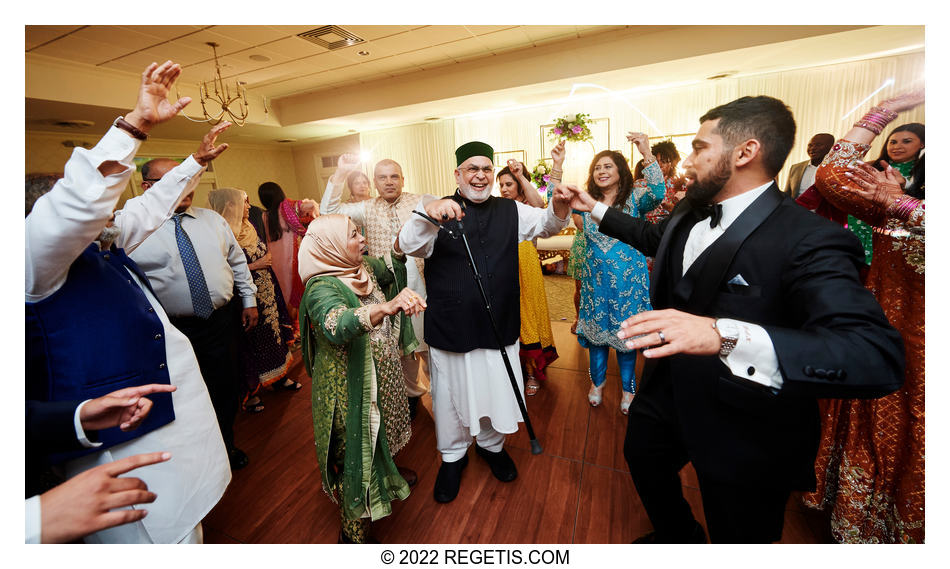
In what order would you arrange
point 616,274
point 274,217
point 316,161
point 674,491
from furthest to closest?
point 316,161 → point 274,217 → point 616,274 → point 674,491

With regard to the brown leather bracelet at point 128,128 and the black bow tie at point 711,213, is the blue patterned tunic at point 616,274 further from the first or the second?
the brown leather bracelet at point 128,128

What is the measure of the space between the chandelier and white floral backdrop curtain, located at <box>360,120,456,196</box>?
Answer: 313 cm

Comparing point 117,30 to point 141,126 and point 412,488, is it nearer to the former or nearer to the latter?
point 141,126

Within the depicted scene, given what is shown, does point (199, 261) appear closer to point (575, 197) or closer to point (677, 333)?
point (575, 197)

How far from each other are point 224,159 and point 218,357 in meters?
8.22

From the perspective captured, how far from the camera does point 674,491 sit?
1417mm

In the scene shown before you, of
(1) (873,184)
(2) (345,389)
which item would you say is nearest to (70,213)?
(2) (345,389)

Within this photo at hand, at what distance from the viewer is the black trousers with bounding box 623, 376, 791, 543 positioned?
1158 millimetres

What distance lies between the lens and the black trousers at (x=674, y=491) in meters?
1.16

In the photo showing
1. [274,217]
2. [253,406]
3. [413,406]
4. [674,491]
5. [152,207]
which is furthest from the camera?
[274,217]

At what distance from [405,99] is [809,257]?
6.42 meters

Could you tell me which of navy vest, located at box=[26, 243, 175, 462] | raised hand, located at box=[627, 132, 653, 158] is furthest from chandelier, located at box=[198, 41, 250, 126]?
raised hand, located at box=[627, 132, 653, 158]

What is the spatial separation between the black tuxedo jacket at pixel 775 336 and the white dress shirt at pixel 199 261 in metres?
2.07

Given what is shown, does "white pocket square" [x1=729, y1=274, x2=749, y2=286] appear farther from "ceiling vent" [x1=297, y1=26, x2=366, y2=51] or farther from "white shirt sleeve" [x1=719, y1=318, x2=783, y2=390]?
"ceiling vent" [x1=297, y1=26, x2=366, y2=51]
